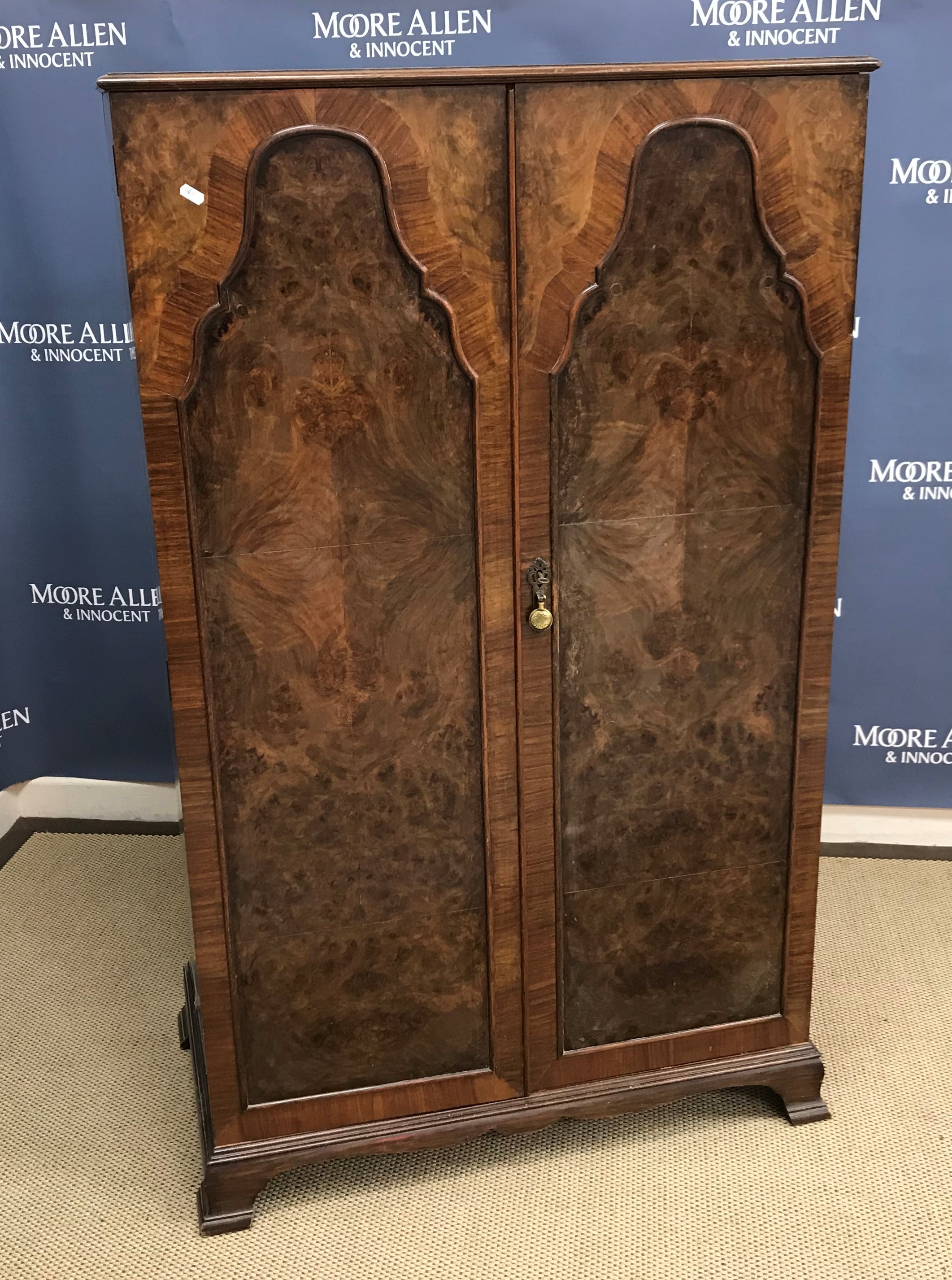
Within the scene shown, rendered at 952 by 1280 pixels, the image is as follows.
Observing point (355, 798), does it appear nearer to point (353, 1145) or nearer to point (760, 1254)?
point (353, 1145)

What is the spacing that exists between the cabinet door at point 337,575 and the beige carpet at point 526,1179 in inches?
6.2

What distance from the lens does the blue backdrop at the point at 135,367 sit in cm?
232

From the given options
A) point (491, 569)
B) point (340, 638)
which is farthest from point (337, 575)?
point (491, 569)

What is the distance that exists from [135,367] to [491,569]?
4.14 ft

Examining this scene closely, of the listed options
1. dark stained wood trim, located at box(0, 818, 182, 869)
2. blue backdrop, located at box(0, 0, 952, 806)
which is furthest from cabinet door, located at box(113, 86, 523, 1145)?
Answer: dark stained wood trim, located at box(0, 818, 182, 869)

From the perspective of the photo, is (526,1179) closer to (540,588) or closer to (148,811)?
(540,588)

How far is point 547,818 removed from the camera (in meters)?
1.81

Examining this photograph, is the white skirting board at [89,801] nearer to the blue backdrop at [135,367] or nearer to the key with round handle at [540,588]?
the blue backdrop at [135,367]

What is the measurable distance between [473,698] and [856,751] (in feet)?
4.56

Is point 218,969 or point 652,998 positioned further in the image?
point 652,998

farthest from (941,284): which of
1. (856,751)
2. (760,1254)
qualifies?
(760,1254)

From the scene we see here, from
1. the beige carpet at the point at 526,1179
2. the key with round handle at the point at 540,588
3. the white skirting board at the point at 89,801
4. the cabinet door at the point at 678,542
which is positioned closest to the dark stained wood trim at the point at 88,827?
the white skirting board at the point at 89,801

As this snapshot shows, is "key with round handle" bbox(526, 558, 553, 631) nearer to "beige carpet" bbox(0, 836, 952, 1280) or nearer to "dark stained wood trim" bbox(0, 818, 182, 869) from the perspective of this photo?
"beige carpet" bbox(0, 836, 952, 1280)

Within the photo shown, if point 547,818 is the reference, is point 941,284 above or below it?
above
